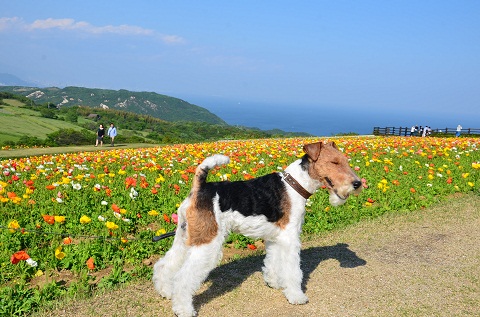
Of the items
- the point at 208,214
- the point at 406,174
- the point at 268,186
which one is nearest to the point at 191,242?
the point at 208,214

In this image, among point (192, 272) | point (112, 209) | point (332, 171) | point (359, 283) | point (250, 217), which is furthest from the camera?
point (112, 209)

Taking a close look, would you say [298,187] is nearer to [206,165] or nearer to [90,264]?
[206,165]

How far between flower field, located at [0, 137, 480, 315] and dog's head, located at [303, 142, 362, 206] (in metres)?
0.30

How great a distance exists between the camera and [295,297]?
16.4 feet

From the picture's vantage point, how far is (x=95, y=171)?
10.5m

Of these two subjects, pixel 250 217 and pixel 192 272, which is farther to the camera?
pixel 250 217

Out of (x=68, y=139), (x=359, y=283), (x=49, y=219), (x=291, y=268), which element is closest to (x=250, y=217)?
(x=291, y=268)

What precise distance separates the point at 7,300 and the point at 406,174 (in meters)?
11.0

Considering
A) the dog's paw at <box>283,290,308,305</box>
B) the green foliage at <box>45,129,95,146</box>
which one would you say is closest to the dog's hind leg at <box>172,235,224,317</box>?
the dog's paw at <box>283,290,308,305</box>

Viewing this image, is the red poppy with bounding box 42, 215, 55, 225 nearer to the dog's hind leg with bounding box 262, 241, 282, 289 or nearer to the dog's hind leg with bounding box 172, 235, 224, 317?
the dog's hind leg with bounding box 172, 235, 224, 317

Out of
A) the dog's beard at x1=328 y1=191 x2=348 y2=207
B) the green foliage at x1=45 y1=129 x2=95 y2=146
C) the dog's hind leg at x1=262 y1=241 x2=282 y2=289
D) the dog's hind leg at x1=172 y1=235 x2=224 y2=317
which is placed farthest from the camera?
the green foliage at x1=45 y1=129 x2=95 y2=146

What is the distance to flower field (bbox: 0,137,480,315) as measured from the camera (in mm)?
5359

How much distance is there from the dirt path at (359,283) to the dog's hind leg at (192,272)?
28cm

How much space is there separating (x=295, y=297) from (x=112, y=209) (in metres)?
3.89
